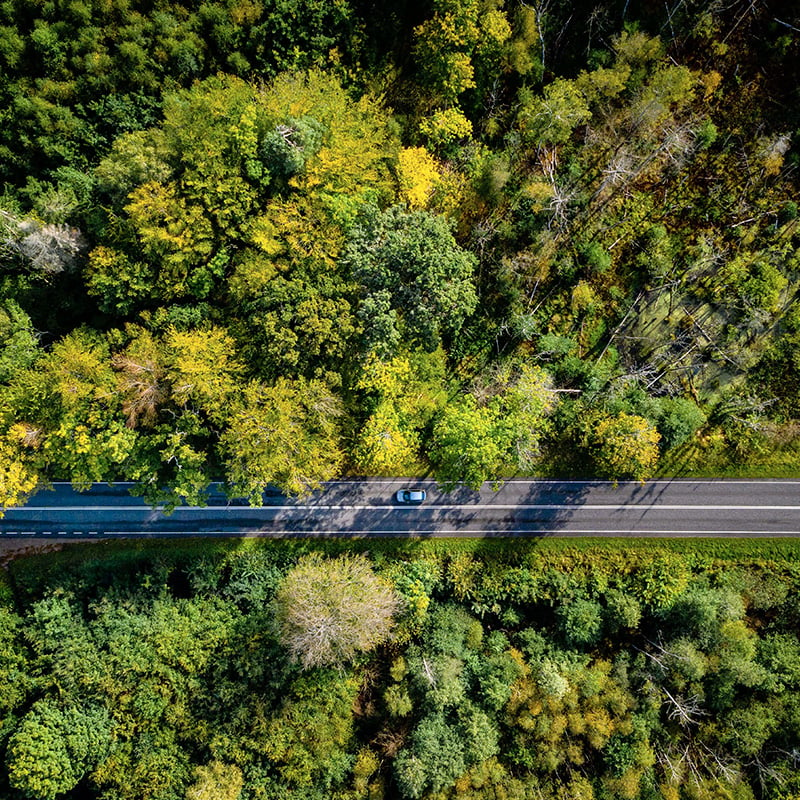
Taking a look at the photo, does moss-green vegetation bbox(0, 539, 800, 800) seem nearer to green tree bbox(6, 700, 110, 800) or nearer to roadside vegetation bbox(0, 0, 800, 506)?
green tree bbox(6, 700, 110, 800)

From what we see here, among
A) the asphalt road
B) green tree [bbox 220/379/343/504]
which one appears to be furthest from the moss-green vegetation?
→ green tree [bbox 220/379/343/504]

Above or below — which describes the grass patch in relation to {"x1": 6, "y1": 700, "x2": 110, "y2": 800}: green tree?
above

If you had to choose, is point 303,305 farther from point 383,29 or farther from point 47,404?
point 383,29

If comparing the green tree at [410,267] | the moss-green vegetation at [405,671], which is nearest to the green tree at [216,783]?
the moss-green vegetation at [405,671]

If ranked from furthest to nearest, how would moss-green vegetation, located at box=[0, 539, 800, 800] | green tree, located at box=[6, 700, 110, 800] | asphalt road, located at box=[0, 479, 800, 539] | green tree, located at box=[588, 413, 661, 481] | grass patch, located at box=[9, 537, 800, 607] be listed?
asphalt road, located at box=[0, 479, 800, 539], grass patch, located at box=[9, 537, 800, 607], green tree, located at box=[588, 413, 661, 481], moss-green vegetation, located at box=[0, 539, 800, 800], green tree, located at box=[6, 700, 110, 800]

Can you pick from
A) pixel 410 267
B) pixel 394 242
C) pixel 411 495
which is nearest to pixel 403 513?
pixel 411 495

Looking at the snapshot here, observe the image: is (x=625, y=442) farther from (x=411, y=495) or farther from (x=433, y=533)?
(x=411, y=495)

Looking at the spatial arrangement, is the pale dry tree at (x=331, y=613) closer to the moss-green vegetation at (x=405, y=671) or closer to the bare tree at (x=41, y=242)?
the moss-green vegetation at (x=405, y=671)
